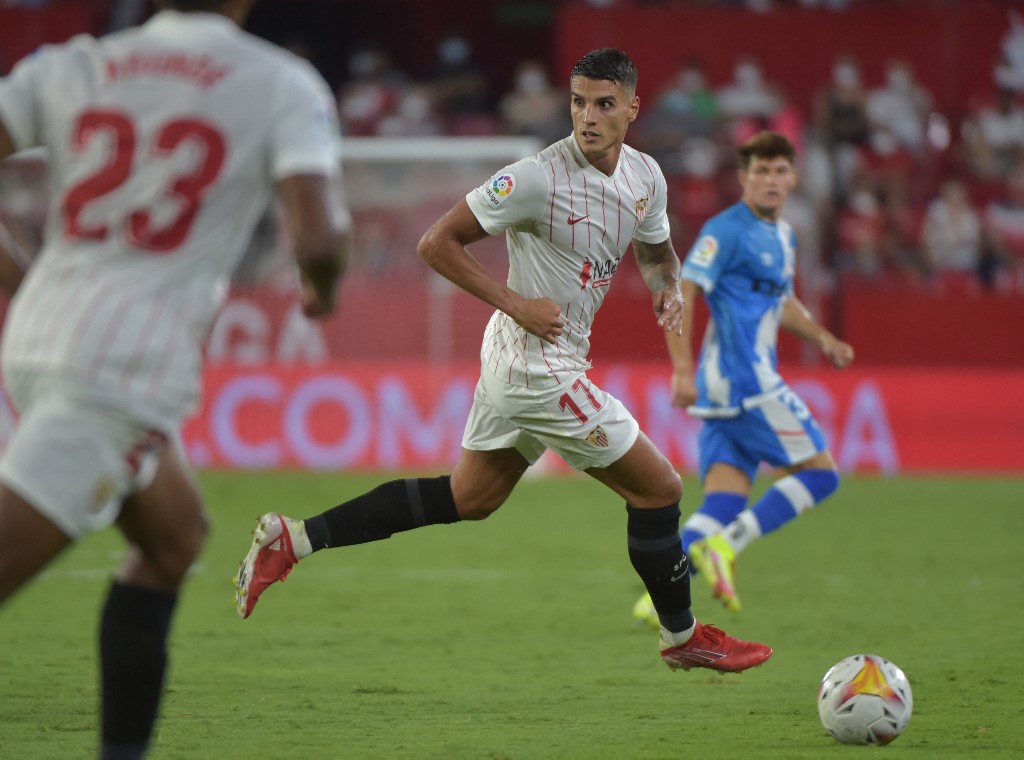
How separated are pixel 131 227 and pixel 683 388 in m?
4.61

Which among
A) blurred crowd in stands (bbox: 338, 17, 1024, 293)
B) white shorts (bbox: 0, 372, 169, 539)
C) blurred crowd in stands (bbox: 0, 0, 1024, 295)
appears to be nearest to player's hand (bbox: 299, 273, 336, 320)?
white shorts (bbox: 0, 372, 169, 539)

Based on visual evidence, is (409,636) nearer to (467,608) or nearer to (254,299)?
(467,608)

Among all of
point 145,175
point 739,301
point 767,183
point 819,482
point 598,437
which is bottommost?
point 819,482

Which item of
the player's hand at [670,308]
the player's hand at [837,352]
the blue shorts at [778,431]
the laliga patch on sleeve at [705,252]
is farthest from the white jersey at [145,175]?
the player's hand at [837,352]

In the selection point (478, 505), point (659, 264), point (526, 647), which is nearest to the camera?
point (478, 505)

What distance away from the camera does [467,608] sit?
8.44 m

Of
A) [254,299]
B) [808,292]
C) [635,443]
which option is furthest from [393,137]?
[635,443]

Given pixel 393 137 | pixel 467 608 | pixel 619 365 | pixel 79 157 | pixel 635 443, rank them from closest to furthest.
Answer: pixel 79 157 → pixel 635 443 → pixel 467 608 → pixel 619 365 → pixel 393 137

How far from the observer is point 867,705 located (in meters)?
5.19

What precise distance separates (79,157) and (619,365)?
461 inches

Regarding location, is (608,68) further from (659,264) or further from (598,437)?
(598,437)

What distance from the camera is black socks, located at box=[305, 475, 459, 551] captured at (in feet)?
20.3

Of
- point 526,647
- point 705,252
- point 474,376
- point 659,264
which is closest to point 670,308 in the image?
point 659,264

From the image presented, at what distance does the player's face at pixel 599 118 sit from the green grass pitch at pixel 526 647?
83.8 inches
